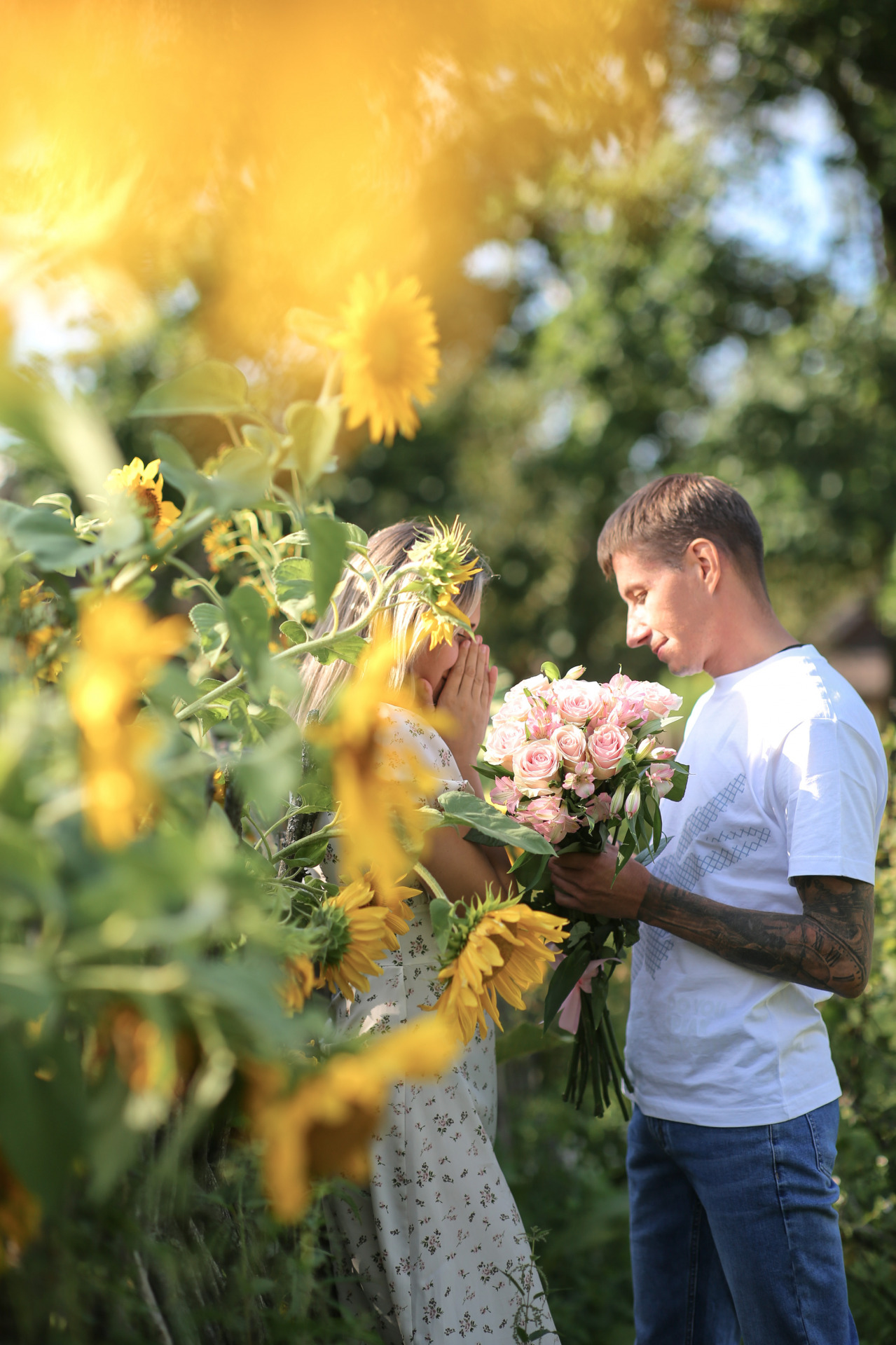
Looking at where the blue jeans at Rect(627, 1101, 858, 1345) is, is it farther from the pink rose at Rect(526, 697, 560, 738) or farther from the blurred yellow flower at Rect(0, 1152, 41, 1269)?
the blurred yellow flower at Rect(0, 1152, 41, 1269)

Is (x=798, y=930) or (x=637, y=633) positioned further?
(x=637, y=633)

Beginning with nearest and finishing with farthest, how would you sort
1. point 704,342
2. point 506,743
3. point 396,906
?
point 396,906 → point 506,743 → point 704,342

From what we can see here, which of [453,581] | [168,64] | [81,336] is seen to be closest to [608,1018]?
[453,581]

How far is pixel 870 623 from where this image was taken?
78.4 feet

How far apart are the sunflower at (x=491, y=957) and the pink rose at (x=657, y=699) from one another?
0.59 m

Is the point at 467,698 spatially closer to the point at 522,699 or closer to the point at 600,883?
the point at 522,699

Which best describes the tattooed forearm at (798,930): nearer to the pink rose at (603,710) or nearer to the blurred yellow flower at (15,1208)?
the pink rose at (603,710)

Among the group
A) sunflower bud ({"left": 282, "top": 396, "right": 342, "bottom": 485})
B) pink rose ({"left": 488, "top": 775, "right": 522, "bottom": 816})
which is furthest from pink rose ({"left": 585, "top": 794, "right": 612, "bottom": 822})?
sunflower bud ({"left": 282, "top": 396, "right": 342, "bottom": 485})

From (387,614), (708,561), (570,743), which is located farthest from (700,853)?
(387,614)

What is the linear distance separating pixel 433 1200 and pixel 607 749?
2.46ft

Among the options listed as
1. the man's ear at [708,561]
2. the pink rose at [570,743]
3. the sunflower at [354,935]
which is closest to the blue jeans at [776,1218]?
the pink rose at [570,743]

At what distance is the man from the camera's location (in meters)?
1.58

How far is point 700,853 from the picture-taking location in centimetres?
178

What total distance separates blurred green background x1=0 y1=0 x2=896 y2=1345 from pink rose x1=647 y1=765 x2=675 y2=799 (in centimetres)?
439
